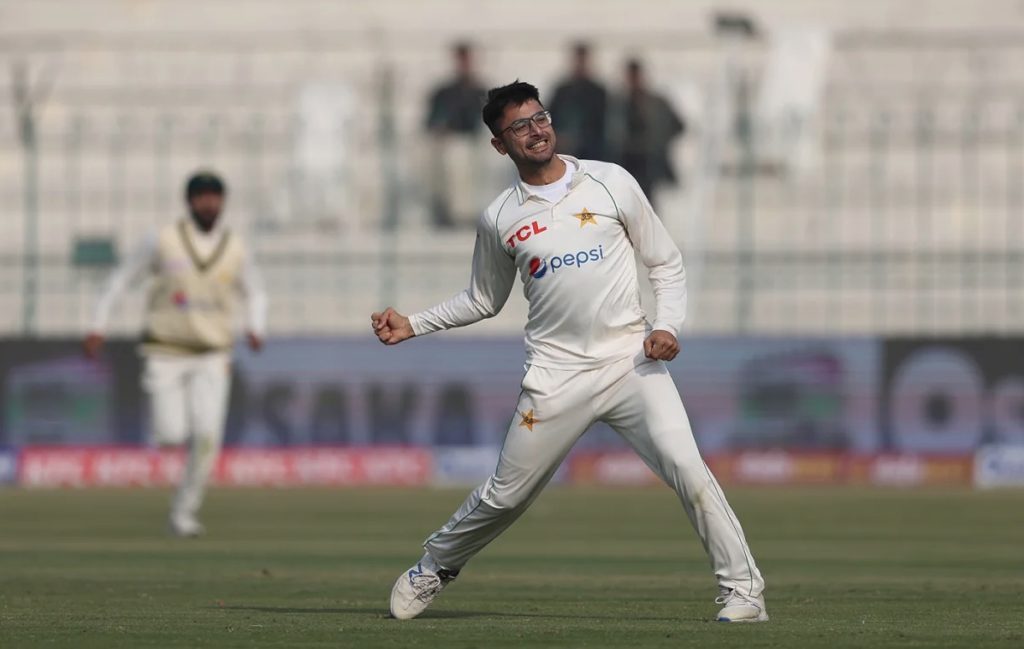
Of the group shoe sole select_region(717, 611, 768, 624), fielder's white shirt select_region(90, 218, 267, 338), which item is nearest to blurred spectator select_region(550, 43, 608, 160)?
fielder's white shirt select_region(90, 218, 267, 338)

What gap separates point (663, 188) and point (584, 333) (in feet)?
46.0

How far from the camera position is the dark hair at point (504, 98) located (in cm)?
791

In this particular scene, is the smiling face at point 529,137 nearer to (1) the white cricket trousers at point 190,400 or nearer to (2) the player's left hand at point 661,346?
(2) the player's left hand at point 661,346

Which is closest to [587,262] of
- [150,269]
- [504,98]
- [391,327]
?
[504,98]

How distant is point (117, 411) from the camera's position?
20.6m

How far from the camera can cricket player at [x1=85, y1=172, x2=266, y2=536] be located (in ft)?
46.2

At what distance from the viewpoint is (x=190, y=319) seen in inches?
557

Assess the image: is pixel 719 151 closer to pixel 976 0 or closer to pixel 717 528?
pixel 976 0

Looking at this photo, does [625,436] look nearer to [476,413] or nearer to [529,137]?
[529,137]

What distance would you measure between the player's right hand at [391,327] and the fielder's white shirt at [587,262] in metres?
0.47

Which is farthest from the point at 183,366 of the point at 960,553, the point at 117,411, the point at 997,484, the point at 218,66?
the point at 218,66

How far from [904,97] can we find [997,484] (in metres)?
5.36

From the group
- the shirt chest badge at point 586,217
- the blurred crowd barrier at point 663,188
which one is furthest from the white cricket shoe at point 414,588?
the blurred crowd barrier at point 663,188

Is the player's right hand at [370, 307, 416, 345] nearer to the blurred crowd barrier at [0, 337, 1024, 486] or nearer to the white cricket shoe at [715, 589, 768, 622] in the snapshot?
the white cricket shoe at [715, 589, 768, 622]
